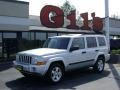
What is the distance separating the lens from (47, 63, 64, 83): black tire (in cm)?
926

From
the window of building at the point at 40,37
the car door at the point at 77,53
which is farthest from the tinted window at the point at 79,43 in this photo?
the window of building at the point at 40,37

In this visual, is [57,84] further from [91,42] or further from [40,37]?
[40,37]

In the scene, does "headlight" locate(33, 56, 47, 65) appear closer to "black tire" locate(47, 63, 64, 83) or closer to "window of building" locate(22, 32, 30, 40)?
"black tire" locate(47, 63, 64, 83)

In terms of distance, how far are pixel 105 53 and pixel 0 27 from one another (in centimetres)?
1012

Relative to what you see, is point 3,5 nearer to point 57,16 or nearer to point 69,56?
point 57,16

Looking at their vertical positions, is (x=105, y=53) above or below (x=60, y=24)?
below

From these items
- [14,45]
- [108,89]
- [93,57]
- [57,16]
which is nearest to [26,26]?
[14,45]

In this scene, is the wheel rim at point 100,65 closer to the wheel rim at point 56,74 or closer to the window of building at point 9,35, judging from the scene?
the wheel rim at point 56,74

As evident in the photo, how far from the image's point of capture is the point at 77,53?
34.2 feet

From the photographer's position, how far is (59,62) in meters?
9.74

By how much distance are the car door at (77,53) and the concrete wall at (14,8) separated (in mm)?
10646

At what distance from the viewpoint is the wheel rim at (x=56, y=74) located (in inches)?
371

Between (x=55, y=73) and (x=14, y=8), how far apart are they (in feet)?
40.7

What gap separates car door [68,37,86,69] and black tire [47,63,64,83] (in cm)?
62
